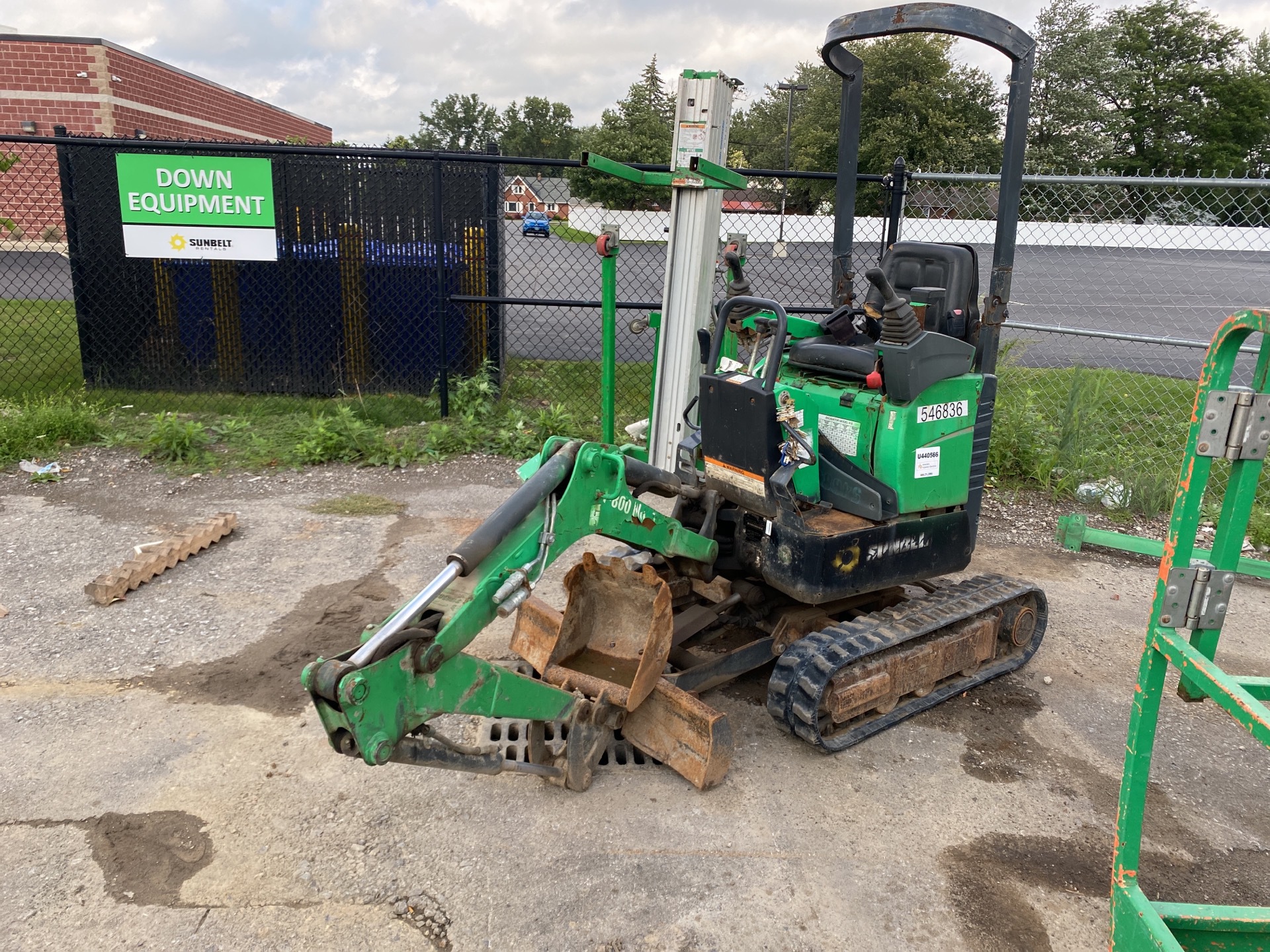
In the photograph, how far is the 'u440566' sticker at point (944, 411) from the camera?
4.04 m

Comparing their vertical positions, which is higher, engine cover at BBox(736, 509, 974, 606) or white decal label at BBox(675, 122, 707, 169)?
white decal label at BBox(675, 122, 707, 169)

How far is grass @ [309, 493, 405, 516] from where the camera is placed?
256 inches

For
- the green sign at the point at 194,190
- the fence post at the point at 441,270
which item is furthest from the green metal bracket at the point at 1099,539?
the green sign at the point at 194,190

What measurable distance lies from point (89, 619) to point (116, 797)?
171 centimetres

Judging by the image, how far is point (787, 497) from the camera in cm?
384

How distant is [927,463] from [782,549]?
2.62 feet

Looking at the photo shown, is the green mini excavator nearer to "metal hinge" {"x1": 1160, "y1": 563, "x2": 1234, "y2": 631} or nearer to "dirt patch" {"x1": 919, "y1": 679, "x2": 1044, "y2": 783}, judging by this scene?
"dirt patch" {"x1": 919, "y1": 679, "x2": 1044, "y2": 783}

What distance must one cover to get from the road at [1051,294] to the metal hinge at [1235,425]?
7.36 metres

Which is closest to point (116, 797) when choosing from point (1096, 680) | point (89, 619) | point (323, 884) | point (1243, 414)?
point (323, 884)

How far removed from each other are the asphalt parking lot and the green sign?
427 cm

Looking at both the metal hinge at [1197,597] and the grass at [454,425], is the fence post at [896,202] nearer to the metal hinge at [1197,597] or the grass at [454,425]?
the grass at [454,425]

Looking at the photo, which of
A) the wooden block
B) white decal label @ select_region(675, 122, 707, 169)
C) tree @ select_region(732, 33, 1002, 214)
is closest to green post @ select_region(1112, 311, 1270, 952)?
white decal label @ select_region(675, 122, 707, 169)

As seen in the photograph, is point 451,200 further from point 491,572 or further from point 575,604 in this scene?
point 491,572

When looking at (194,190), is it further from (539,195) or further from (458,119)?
(458,119)
